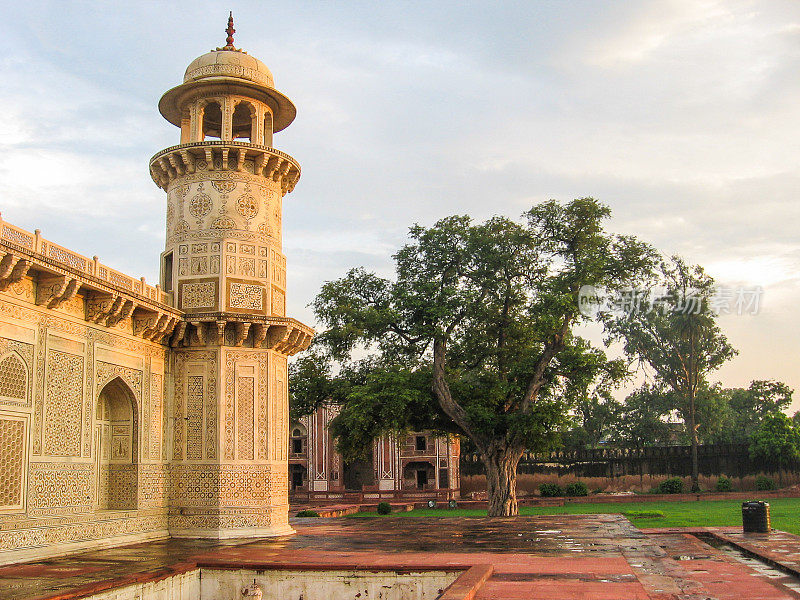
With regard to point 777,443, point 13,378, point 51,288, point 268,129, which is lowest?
point 777,443

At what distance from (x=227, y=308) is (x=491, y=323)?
10.8 metres

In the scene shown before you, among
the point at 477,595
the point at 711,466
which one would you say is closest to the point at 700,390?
the point at 711,466

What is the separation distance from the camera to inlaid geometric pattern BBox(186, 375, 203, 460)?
59.3ft

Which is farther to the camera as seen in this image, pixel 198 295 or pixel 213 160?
pixel 213 160

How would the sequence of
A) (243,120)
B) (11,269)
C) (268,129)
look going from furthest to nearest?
(243,120) → (268,129) → (11,269)

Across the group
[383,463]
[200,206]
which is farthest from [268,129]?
[383,463]

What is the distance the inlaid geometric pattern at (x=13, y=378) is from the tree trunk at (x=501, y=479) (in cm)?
1581

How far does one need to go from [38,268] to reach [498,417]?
15.4 metres

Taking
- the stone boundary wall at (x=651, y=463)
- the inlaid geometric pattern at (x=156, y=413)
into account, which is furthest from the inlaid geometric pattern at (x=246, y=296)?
the stone boundary wall at (x=651, y=463)

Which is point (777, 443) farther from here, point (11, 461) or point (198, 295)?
point (11, 461)

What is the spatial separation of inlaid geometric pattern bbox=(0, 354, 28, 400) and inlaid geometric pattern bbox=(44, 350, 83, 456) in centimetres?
60

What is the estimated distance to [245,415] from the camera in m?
18.5

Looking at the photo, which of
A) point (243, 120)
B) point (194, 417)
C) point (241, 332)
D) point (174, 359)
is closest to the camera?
point (194, 417)

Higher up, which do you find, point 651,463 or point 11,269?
point 11,269
